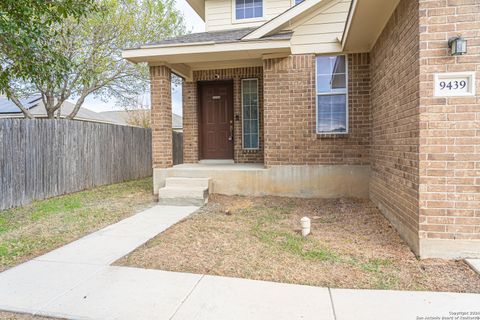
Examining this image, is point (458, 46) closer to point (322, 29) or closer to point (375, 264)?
point (375, 264)

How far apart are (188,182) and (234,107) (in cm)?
279

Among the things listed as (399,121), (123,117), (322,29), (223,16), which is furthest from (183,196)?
(123,117)

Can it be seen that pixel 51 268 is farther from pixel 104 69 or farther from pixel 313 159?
pixel 104 69

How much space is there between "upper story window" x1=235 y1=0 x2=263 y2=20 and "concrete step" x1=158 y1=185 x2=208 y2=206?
5.40 metres

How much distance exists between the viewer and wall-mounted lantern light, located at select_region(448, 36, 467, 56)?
3342 millimetres

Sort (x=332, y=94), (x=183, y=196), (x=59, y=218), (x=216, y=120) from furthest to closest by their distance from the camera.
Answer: (x=216, y=120) < (x=332, y=94) < (x=183, y=196) < (x=59, y=218)

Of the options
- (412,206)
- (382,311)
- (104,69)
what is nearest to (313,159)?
(412,206)

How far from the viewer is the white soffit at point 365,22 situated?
14.9ft

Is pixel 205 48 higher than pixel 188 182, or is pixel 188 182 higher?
pixel 205 48

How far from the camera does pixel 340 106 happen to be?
6.95 metres

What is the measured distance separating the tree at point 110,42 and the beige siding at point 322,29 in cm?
700

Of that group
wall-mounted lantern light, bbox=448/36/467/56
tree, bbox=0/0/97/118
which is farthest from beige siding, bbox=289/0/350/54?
tree, bbox=0/0/97/118

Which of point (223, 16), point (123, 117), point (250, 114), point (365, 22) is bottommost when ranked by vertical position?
point (250, 114)

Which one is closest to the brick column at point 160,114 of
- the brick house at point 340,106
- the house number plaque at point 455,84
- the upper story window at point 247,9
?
the brick house at point 340,106
